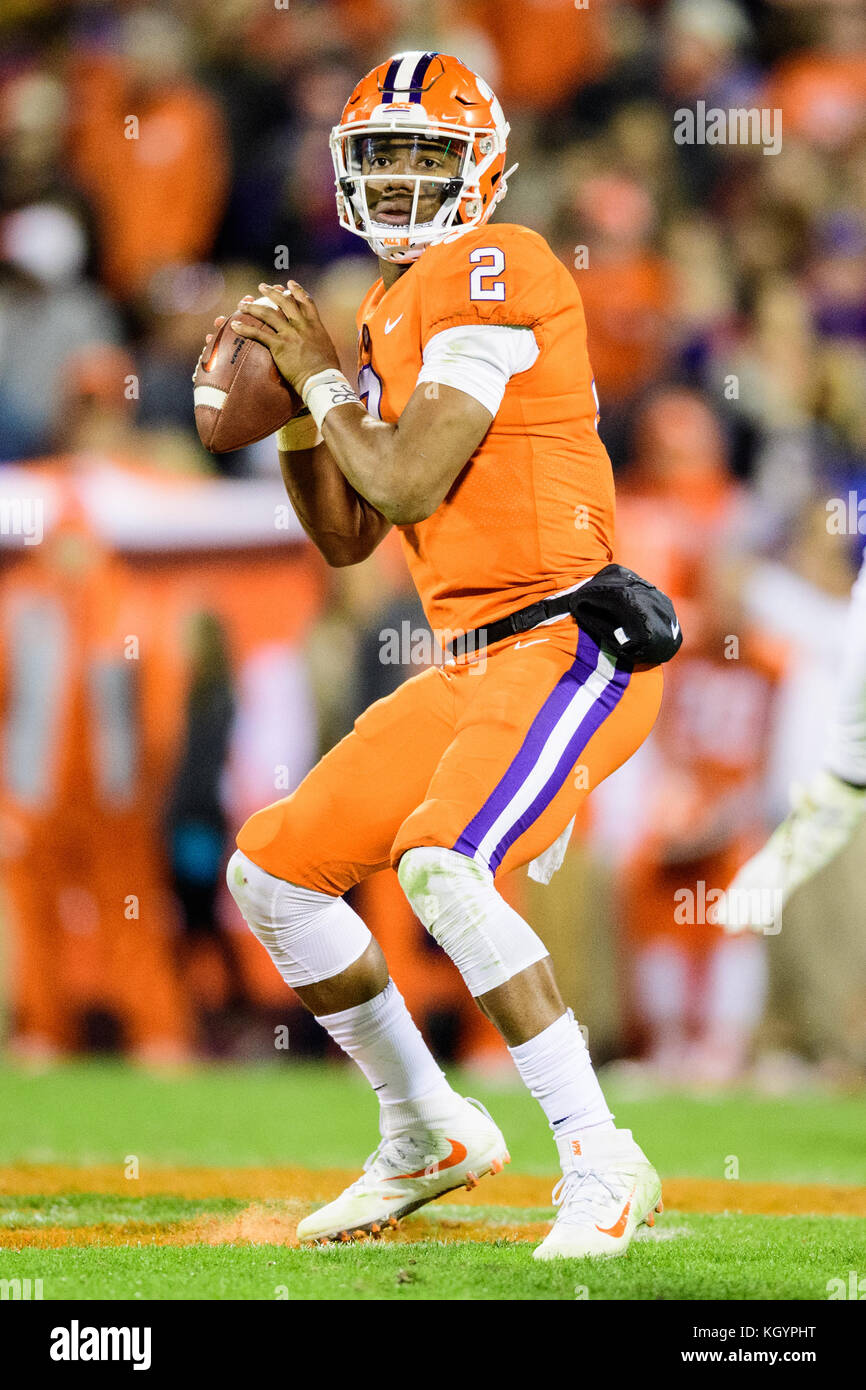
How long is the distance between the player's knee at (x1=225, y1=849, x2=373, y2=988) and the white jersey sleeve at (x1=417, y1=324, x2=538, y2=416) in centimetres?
117

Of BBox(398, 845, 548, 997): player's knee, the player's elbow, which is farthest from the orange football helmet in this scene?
BBox(398, 845, 548, 997): player's knee

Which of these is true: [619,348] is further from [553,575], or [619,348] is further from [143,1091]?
[553,575]

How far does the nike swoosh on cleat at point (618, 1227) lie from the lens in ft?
11.7

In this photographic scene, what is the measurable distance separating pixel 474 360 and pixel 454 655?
676 mm

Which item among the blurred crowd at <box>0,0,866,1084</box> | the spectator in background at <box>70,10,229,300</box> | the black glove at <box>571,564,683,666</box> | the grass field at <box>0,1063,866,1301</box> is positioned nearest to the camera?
the grass field at <box>0,1063,866,1301</box>

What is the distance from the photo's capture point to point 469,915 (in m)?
3.62

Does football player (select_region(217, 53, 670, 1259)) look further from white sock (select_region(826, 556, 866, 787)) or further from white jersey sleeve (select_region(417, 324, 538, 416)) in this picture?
white sock (select_region(826, 556, 866, 787))

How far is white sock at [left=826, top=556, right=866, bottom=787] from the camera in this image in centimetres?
573

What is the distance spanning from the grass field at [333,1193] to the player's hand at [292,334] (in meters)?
1.90

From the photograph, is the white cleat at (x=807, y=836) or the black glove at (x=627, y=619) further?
the white cleat at (x=807, y=836)

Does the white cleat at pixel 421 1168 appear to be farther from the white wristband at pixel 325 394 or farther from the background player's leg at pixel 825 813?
the background player's leg at pixel 825 813

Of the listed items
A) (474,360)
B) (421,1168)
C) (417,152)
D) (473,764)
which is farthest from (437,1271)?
(417,152)

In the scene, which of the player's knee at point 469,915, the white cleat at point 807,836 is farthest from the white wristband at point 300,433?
the white cleat at point 807,836

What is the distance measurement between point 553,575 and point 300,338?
0.78 meters
